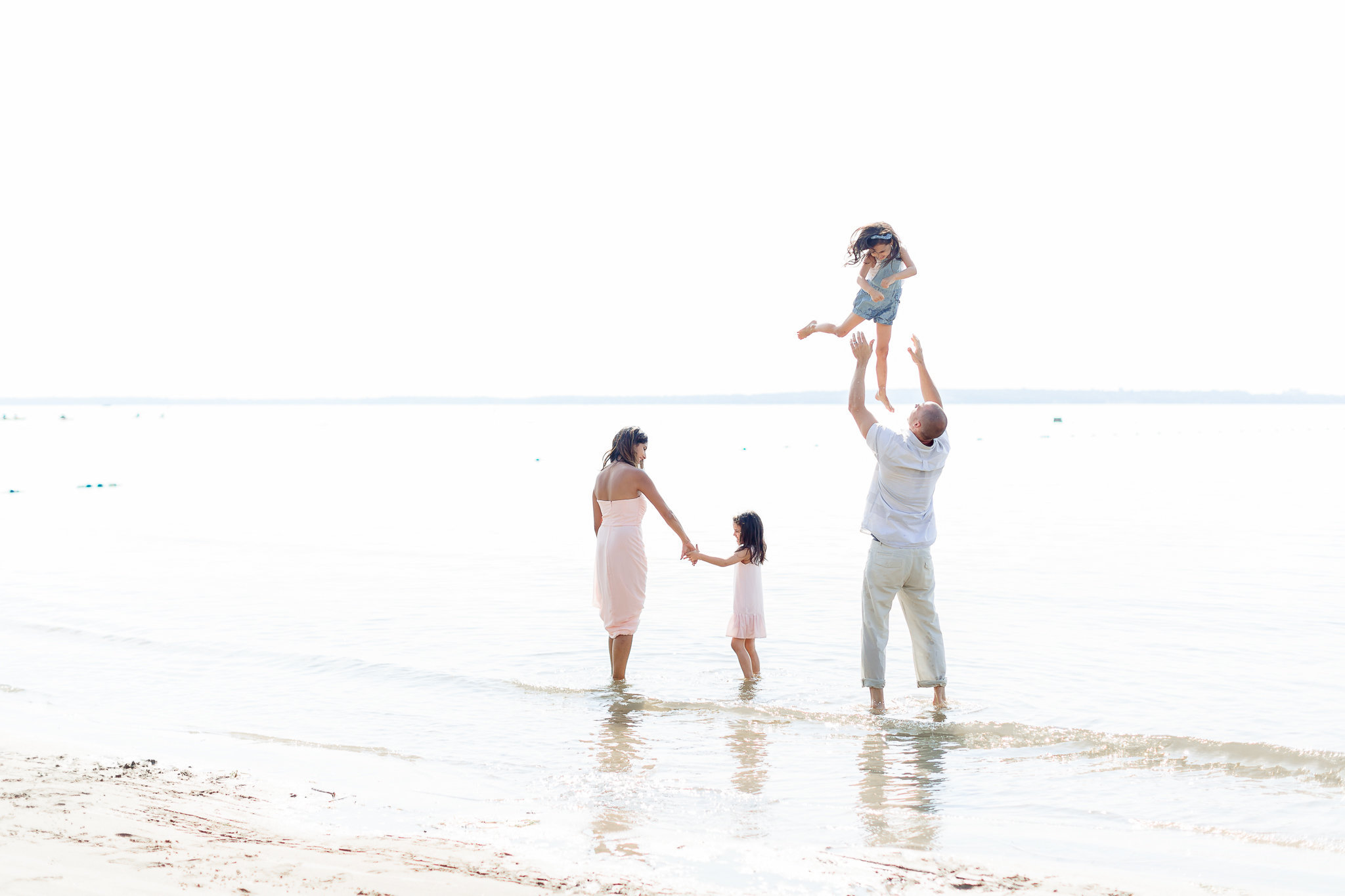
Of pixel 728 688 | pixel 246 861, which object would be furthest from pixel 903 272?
pixel 246 861

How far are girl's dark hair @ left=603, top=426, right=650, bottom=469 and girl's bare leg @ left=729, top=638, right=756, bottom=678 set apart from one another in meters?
1.90

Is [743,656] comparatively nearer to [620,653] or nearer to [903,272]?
[620,653]

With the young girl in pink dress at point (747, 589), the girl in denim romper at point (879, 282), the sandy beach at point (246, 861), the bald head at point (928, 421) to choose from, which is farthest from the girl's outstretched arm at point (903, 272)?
the sandy beach at point (246, 861)

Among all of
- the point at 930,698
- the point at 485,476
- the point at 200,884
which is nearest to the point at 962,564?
the point at 930,698

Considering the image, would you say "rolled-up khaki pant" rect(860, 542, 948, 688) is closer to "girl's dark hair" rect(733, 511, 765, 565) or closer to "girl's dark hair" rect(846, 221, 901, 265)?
"girl's dark hair" rect(733, 511, 765, 565)

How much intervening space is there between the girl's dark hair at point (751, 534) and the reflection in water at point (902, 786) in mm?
1780

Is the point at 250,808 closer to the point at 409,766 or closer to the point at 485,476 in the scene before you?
the point at 409,766

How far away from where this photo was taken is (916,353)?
6.86 metres

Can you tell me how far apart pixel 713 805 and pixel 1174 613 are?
8124mm

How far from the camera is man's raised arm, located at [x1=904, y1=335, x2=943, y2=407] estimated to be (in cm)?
684

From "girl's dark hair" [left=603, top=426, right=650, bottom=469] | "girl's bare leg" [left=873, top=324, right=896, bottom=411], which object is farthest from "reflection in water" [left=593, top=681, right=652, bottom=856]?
"girl's bare leg" [left=873, top=324, right=896, bottom=411]

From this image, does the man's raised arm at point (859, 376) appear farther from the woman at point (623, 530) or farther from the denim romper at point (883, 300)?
the woman at point (623, 530)

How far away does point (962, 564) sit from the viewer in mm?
15617

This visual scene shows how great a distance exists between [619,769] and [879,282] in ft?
11.1
